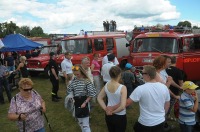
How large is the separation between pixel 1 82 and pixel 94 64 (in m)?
3.57

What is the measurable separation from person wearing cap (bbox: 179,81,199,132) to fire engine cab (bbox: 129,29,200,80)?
418 centimetres

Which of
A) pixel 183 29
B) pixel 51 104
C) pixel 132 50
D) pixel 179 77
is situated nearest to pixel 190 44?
pixel 132 50

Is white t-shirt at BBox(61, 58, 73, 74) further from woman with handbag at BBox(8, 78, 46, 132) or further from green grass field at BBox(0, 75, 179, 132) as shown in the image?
woman with handbag at BBox(8, 78, 46, 132)

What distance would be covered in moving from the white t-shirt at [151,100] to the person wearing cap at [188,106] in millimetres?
978

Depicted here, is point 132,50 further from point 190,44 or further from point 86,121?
point 86,121

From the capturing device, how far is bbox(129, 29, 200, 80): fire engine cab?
28.1 feet

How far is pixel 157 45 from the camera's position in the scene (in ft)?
29.2

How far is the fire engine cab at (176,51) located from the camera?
28.1ft

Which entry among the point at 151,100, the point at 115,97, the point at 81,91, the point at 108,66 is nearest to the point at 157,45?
the point at 108,66

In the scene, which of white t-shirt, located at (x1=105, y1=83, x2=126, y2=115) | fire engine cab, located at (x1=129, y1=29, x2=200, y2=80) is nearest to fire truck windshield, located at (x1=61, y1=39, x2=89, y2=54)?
fire engine cab, located at (x1=129, y1=29, x2=200, y2=80)

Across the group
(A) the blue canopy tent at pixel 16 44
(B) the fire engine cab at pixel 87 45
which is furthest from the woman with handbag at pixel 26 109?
(A) the blue canopy tent at pixel 16 44

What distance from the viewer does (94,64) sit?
24.5 ft

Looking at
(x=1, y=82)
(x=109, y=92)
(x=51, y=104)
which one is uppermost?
(x=109, y=92)

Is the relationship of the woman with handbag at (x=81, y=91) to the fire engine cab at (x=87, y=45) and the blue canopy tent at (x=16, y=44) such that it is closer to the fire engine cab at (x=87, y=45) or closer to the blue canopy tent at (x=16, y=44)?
the fire engine cab at (x=87, y=45)
